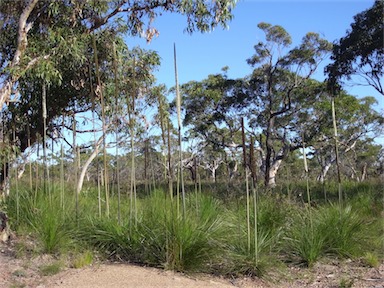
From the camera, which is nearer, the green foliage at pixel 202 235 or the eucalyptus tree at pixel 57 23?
the green foliage at pixel 202 235

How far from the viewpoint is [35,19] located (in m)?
9.35

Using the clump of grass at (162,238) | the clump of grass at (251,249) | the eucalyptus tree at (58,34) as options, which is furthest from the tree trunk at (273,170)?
the clump of grass at (162,238)

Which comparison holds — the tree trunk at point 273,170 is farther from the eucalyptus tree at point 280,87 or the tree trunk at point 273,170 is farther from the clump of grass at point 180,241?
the clump of grass at point 180,241

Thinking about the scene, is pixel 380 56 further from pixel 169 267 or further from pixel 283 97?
pixel 169 267

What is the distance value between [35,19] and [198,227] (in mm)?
6355

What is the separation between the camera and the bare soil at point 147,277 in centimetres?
498

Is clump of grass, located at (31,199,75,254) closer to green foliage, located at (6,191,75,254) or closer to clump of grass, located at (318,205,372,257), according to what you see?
green foliage, located at (6,191,75,254)

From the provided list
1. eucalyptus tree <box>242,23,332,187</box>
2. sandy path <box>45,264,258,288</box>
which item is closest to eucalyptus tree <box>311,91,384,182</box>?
eucalyptus tree <box>242,23,332,187</box>

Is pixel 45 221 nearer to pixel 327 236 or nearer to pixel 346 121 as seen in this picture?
pixel 327 236

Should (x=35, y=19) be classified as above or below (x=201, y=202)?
above

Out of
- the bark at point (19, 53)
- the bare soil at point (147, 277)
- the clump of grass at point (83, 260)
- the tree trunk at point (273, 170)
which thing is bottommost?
the bare soil at point (147, 277)

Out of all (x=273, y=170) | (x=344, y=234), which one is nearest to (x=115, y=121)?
(x=344, y=234)

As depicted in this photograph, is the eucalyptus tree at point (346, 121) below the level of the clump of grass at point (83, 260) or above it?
above

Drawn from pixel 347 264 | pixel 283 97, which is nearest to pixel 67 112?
pixel 347 264
